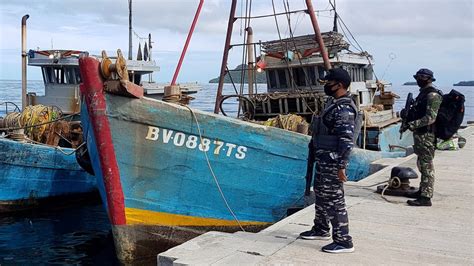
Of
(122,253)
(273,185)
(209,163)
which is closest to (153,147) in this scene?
(209,163)

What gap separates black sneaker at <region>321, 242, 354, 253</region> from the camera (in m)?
4.65

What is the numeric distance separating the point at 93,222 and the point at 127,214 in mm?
4227

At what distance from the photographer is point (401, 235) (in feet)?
17.5

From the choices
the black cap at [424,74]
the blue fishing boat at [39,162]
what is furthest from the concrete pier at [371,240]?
the blue fishing boat at [39,162]

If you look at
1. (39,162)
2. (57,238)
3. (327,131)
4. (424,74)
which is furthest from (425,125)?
(39,162)

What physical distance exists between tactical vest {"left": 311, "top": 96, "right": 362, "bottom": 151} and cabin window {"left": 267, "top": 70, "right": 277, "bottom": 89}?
319 inches

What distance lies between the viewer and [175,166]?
7.08 metres

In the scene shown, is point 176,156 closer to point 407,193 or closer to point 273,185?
point 273,185

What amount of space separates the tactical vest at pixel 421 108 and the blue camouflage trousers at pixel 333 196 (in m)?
2.19

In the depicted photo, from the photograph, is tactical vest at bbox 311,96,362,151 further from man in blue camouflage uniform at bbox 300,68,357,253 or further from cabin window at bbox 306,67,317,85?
cabin window at bbox 306,67,317,85

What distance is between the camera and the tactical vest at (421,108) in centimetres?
624

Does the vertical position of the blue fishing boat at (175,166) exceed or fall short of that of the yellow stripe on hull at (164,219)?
it exceeds it

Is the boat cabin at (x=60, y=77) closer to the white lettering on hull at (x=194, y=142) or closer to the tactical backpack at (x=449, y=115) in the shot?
the white lettering on hull at (x=194, y=142)

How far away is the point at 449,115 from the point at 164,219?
411 centimetres
